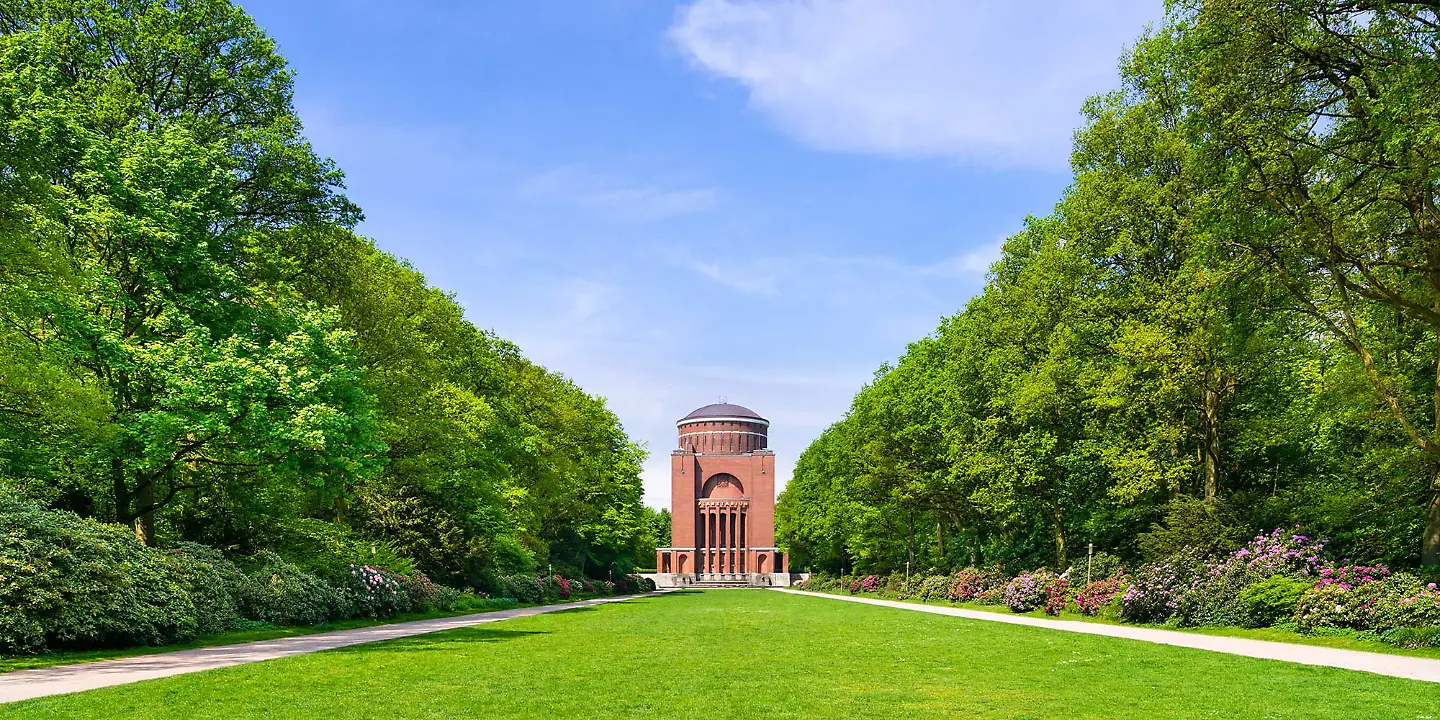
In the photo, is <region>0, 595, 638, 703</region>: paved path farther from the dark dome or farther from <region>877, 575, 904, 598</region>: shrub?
the dark dome

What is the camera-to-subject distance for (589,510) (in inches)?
2116

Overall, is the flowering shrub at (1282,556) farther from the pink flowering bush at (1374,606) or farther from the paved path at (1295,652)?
the paved path at (1295,652)

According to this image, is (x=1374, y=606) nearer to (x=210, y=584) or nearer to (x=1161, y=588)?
(x=1161, y=588)

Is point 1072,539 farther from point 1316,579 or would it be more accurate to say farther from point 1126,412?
point 1316,579

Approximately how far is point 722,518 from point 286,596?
286 feet

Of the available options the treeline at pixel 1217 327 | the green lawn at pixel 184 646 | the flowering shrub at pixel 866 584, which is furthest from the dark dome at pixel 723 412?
the green lawn at pixel 184 646

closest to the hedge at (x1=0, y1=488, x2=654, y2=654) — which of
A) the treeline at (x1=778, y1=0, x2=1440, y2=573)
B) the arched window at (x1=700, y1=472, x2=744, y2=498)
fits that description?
the treeline at (x1=778, y1=0, x2=1440, y2=573)

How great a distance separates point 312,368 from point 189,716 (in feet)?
34.0

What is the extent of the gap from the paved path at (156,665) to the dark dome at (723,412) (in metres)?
92.4

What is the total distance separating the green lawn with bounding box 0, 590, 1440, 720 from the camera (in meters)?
8.44

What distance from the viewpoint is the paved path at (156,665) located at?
9.58 metres

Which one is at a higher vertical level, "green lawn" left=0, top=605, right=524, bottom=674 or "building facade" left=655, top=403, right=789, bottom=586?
"building facade" left=655, top=403, right=789, bottom=586

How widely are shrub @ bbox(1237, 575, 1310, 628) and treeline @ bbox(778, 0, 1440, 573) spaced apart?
8.57 feet

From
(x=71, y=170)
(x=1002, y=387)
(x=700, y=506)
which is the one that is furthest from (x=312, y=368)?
(x=700, y=506)
